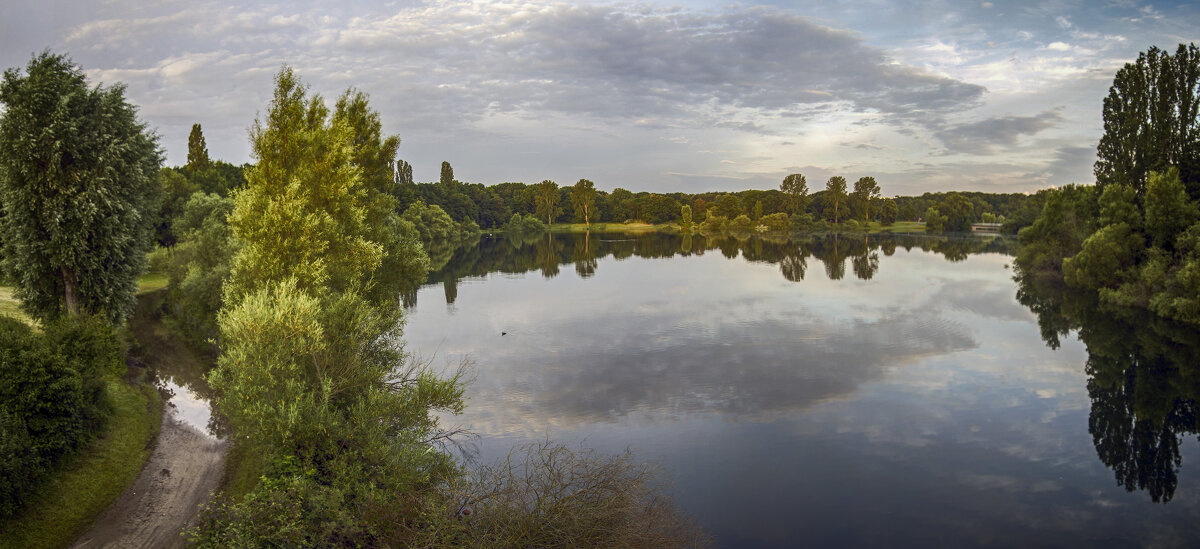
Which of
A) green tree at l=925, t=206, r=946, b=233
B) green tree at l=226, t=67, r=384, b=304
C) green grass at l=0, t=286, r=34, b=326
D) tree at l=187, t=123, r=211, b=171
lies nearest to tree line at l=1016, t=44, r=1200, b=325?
green tree at l=226, t=67, r=384, b=304

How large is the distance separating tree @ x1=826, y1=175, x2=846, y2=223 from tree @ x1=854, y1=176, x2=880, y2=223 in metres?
3.87

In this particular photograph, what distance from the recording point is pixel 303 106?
25141 mm

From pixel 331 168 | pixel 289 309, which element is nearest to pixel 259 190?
pixel 331 168

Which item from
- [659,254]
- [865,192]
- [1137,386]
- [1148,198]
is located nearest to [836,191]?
[865,192]

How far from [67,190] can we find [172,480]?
14.5 meters

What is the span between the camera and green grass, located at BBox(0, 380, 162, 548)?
44.9 feet

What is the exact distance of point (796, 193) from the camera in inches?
7092

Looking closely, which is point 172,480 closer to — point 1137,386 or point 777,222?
point 1137,386

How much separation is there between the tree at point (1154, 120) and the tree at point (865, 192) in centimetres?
→ 12681

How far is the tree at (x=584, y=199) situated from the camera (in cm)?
18088

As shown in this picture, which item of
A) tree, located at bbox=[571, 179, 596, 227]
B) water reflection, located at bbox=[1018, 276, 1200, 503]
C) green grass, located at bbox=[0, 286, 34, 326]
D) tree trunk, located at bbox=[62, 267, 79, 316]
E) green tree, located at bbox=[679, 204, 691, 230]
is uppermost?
tree, located at bbox=[571, 179, 596, 227]

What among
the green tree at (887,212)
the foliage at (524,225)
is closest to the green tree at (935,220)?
the green tree at (887,212)

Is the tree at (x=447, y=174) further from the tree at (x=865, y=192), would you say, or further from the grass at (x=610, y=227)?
the tree at (x=865, y=192)

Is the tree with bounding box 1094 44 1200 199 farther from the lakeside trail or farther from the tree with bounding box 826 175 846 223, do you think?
the tree with bounding box 826 175 846 223
